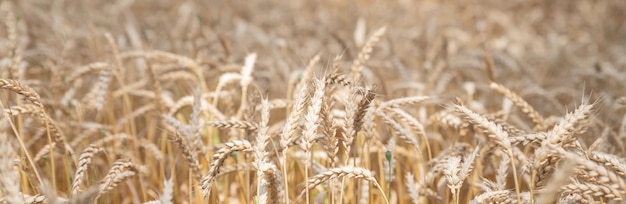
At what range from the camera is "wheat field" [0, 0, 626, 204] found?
1471 millimetres

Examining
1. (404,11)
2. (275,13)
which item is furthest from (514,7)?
(275,13)

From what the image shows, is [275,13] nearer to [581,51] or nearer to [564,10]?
[581,51]

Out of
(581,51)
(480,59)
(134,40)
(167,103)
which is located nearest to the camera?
(167,103)

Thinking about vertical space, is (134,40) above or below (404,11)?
below

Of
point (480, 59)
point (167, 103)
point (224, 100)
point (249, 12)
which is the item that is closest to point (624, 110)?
point (480, 59)

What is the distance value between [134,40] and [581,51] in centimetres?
373

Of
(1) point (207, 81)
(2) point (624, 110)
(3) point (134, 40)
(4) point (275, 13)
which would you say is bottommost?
(2) point (624, 110)

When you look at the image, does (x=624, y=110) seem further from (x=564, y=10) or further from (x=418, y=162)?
(x=564, y=10)

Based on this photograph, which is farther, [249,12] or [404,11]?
[404,11]

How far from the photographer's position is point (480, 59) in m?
4.16

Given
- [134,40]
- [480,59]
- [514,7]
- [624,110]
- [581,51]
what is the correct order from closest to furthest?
[624,110] → [134,40] → [480,59] → [581,51] → [514,7]

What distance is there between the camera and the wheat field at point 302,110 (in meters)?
1.47

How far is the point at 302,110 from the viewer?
1.45m

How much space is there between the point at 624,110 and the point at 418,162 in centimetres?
157
